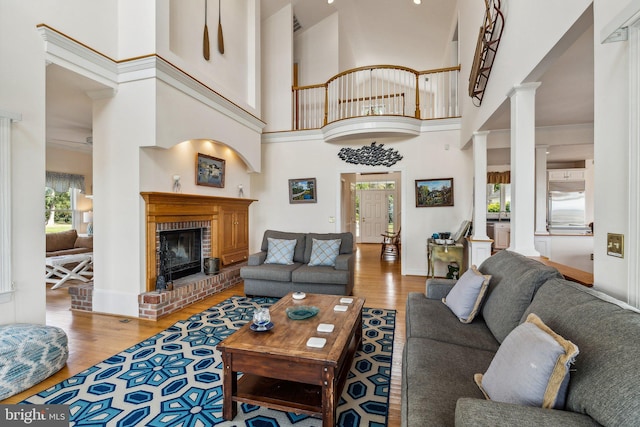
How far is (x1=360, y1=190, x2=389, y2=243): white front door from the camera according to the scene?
10.8 m

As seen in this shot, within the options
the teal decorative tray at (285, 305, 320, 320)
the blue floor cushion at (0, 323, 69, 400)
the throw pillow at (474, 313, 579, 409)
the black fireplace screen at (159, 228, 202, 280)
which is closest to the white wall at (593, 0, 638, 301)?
the throw pillow at (474, 313, 579, 409)

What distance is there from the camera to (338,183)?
6180 millimetres

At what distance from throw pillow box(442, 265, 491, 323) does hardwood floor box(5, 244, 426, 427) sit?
66cm

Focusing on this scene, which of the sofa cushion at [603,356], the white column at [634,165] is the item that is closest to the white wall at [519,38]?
the white column at [634,165]

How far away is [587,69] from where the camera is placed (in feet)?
9.09

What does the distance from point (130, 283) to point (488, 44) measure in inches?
194

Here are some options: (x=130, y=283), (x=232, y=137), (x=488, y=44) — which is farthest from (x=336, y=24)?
(x=130, y=283)

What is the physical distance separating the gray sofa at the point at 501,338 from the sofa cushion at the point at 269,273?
6.89 feet

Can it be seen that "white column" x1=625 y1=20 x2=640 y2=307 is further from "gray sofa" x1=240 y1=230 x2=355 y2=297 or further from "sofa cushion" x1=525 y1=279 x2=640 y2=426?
"gray sofa" x1=240 y1=230 x2=355 y2=297

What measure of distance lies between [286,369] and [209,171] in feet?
12.6

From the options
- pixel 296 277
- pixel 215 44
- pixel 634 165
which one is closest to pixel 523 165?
pixel 634 165

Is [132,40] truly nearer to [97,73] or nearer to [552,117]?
[97,73]

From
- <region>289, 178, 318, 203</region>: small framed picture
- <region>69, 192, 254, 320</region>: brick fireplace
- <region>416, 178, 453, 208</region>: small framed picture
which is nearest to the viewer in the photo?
<region>69, 192, 254, 320</region>: brick fireplace

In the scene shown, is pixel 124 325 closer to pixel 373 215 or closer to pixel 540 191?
pixel 540 191
